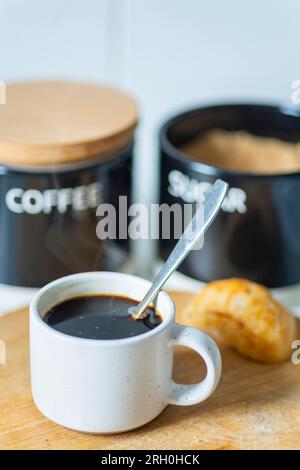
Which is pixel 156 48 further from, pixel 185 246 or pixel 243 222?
pixel 185 246

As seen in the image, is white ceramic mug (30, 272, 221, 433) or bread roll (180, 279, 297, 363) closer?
white ceramic mug (30, 272, 221, 433)

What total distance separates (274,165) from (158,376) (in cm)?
39

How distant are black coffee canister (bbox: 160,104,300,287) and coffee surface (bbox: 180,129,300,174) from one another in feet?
0.25

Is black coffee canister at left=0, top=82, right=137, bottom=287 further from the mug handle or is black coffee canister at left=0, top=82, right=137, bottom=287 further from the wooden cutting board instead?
the mug handle

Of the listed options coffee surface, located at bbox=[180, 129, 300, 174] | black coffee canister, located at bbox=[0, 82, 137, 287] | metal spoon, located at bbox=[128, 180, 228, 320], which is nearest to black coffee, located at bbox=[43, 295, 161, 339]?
metal spoon, located at bbox=[128, 180, 228, 320]

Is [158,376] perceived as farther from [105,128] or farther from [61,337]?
[105,128]

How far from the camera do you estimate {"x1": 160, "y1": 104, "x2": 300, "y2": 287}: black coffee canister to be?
0.76 m

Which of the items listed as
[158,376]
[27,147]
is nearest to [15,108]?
Answer: [27,147]

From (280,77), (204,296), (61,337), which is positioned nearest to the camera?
(61,337)

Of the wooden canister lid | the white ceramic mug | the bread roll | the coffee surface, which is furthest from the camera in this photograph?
the coffee surface

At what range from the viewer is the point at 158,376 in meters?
0.56

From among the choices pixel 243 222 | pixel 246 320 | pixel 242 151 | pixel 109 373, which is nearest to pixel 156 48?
pixel 242 151

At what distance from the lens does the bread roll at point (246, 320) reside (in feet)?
2.10

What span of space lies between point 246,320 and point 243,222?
0.15 m
